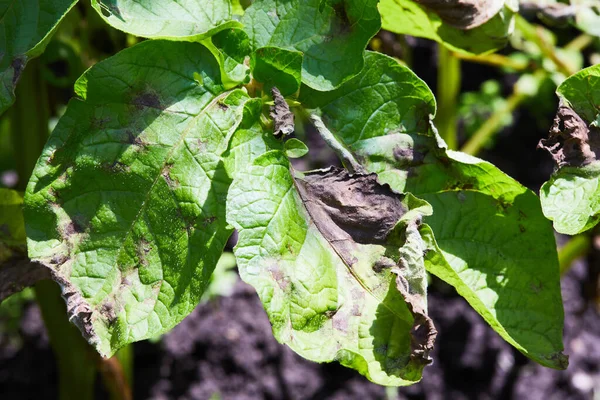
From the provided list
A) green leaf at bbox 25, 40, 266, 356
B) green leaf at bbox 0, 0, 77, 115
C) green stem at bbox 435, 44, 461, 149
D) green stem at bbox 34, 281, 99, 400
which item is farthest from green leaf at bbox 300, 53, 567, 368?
green stem at bbox 435, 44, 461, 149

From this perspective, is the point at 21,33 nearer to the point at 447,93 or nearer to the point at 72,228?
the point at 72,228

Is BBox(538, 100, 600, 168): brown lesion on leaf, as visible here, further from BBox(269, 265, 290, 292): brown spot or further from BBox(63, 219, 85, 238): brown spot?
BBox(63, 219, 85, 238): brown spot

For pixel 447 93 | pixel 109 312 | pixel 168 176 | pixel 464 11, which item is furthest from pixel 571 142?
pixel 447 93

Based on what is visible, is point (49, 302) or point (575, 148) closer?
point (575, 148)

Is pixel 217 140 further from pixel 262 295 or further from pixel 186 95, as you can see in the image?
pixel 262 295

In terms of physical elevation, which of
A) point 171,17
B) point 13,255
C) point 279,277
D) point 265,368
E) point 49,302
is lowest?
point 265,368

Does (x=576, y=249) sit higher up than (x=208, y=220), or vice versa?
(x=208, y=220)

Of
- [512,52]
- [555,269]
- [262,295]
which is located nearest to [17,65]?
[262,295]
